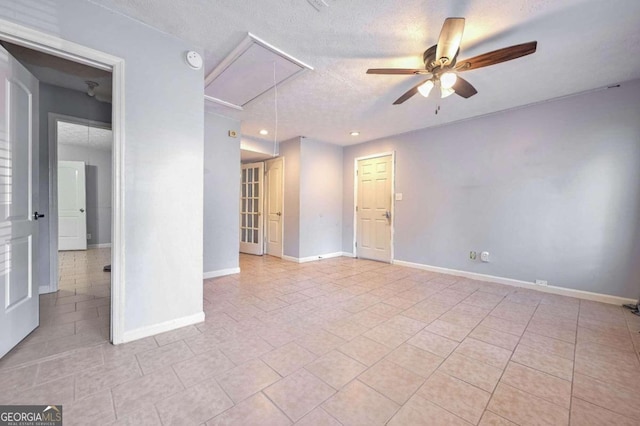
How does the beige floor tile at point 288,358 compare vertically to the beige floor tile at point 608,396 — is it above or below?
above

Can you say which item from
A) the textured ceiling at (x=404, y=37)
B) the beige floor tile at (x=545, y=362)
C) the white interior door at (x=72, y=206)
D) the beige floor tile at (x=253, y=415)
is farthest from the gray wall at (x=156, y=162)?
the white interior door at (x=72, y=206)

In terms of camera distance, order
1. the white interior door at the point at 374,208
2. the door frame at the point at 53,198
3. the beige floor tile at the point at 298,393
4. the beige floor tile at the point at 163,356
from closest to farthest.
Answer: the beige floor tile at the point at 298,393 → the beige floor tile at the point at 163,356 → the door frame at the point at 53,198 → the white interior door at the point at 374,208

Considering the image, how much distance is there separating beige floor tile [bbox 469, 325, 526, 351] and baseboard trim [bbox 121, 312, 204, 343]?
94.6 inches

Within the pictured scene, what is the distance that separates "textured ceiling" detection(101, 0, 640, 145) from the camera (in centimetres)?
172

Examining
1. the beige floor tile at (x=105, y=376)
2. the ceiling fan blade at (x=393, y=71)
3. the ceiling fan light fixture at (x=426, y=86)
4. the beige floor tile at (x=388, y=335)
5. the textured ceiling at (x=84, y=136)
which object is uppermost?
the textured ceiling at (x=84, y=136)

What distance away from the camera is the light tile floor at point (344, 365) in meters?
1.28

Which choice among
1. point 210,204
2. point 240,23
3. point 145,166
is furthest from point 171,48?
point 210,204

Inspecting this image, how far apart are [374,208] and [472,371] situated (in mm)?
3585

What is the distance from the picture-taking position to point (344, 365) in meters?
1.66

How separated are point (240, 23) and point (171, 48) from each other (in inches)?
25.3

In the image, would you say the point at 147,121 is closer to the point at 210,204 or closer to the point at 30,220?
the point at 30,220

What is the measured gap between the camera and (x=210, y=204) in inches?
149

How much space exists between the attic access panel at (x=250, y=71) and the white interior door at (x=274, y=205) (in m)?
2.19

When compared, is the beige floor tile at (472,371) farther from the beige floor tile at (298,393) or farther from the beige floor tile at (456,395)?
the beige floor tile at (298,393)
